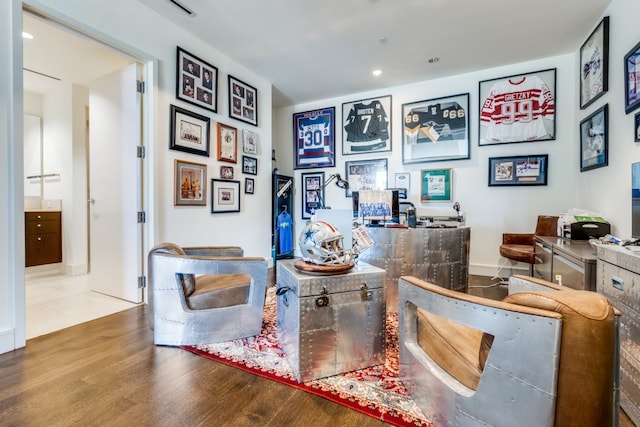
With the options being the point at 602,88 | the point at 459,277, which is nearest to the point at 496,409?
the point at 459,277

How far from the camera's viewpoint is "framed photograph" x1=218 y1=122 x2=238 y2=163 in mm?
3908

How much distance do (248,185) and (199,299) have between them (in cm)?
251

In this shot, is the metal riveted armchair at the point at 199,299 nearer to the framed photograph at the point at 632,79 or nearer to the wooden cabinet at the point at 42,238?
the framed photograph at the point at 632,79

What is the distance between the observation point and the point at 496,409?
41.9 inches

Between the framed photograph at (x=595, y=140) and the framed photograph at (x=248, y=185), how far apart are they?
4.26 meters

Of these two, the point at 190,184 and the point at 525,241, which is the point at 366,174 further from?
the point at 190,184


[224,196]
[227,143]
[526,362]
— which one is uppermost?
[227,143]

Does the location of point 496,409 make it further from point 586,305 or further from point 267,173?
point 267,173

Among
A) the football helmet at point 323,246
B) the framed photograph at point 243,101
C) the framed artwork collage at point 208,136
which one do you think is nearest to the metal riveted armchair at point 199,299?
the football helmet at point 323,246

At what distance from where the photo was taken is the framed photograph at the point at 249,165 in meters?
4.36

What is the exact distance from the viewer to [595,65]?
123 inches

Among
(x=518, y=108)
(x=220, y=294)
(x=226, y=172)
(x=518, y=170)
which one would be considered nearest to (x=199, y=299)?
(x=220, y=294)

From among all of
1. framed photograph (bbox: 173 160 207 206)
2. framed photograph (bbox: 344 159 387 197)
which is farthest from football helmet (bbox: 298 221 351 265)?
framed photograph (bbox: 344 159 387 197)

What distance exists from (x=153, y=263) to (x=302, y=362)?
135 cm
